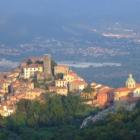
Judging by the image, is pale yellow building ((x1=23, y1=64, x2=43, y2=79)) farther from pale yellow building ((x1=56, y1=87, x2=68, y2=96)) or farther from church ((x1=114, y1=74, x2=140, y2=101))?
church ((x1=114, y1=74, x2=140, y2=101))

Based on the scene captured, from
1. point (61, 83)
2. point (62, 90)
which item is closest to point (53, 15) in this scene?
point (61, 83)

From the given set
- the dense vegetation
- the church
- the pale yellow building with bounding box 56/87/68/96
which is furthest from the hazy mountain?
the dense vegetation

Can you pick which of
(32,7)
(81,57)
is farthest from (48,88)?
(32,7)

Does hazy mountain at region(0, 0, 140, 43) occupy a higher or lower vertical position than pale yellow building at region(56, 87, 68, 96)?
higher

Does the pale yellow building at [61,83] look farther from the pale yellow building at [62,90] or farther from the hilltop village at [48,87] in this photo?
the pale yellow building at [62,90]

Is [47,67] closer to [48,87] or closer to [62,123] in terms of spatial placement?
[48,87]

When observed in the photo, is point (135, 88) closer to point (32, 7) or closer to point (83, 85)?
point (83, 85)
